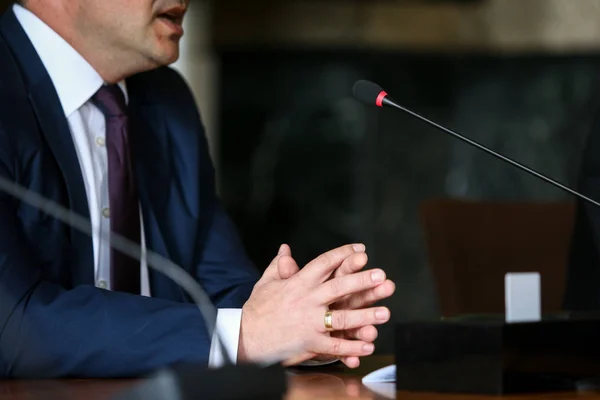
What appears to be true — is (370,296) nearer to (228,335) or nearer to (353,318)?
(353,318)

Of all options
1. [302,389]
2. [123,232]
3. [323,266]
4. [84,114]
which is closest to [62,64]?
[84,114]

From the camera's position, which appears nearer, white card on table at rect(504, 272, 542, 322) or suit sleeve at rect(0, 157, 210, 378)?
suit sleeve at rect(0, 157, 210, 378)

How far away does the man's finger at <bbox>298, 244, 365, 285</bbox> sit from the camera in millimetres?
1575

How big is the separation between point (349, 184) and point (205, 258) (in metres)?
2.97

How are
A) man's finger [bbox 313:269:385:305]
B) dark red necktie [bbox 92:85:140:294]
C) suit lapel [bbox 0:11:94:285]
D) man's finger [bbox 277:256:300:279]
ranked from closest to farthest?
man's finger [bbox 313:269:385:305], man's finger [bbox 277:256:300:279], suit lapel [bbox 0:11:94:285], dark red necktie [bbox 92:85:140:294]

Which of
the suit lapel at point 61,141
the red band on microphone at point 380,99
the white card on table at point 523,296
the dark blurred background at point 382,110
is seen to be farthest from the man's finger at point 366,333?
the dark blurred background at point 382,110

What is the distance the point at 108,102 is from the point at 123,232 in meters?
0.25

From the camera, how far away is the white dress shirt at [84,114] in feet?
6.59

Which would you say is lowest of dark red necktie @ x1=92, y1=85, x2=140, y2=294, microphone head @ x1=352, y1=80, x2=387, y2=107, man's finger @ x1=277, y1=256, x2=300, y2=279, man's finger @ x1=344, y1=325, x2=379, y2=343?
man's finger @ x1=344, y1=325, x2=379, y2=343

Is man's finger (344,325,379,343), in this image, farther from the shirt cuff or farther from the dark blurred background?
the dark blurred background

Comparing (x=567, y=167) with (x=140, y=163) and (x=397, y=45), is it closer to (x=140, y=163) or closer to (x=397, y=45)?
(x=397, y=45)

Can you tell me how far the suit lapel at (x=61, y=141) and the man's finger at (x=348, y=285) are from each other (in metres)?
0.52

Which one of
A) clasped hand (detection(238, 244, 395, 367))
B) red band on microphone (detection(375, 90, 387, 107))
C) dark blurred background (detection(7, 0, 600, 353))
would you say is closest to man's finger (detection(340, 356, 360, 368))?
clasped hand (detection(238, 244, 395, 367))

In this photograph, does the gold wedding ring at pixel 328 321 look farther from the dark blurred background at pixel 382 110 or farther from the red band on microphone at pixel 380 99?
the dark blurred background at pixel 382 110
